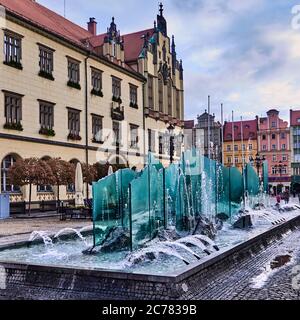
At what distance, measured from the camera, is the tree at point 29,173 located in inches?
1131

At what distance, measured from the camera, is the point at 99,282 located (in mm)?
8383

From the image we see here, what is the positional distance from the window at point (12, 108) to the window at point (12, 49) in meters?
2.14

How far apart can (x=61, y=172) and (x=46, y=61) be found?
32.3 feet

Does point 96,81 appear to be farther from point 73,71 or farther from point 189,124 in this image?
point 189,124

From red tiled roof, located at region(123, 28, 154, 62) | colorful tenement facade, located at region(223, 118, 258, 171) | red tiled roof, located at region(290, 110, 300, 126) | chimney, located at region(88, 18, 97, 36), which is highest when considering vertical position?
chimney, located at region(88, 18, 97, 36)

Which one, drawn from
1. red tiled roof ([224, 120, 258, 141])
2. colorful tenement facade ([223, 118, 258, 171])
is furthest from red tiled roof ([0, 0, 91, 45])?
red tiled roof ([224, 120, 258, 141])

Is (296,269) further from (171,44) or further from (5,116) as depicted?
(171,44)

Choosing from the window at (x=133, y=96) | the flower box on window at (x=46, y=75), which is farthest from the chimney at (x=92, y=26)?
the flower box on window at (x=46, y=75)

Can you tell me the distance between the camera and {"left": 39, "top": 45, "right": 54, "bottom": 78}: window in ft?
116

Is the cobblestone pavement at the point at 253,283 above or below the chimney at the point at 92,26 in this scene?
below

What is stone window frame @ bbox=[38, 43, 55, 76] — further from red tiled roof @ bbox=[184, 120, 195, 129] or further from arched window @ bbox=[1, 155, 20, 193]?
red tiled roof @ bbox=[184, 120, 195, 129]

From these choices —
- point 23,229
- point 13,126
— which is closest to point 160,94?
point 13,126

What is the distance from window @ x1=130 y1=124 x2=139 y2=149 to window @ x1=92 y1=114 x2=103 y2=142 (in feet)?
19.2

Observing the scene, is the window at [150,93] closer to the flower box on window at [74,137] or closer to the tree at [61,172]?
the flower box on window at [74,137]
